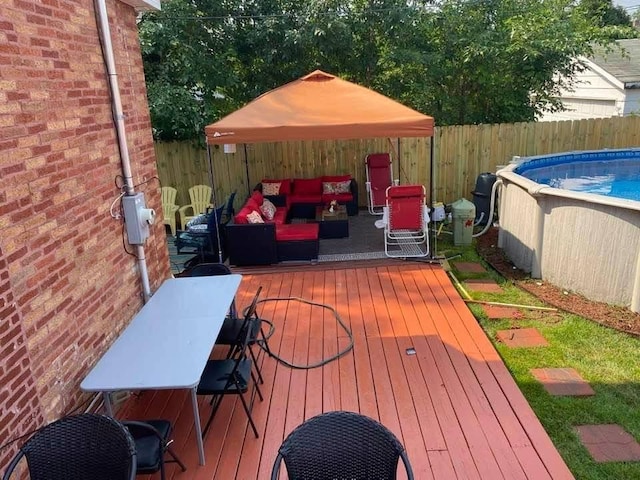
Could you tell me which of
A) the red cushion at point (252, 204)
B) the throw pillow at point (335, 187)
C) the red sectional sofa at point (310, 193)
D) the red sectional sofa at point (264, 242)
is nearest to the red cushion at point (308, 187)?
the red sectional sofa at point (310, 193)

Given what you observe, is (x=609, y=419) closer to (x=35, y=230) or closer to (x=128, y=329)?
(x=128, y=329)

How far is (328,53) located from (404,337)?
691 centimetres

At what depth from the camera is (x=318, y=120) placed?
6.53 meters

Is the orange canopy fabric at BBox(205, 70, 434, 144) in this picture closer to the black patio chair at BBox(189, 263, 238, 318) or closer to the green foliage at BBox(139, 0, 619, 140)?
the black patio chair at BBox(189, 263, 238, 318)

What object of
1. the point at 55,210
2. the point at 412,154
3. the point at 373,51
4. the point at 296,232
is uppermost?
the point at 373,51

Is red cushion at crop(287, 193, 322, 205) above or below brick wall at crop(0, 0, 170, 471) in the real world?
below

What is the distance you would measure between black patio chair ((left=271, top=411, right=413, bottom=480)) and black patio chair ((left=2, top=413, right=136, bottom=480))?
849mm

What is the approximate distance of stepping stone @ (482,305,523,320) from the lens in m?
5.34

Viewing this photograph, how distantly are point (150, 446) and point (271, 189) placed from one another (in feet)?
21.4

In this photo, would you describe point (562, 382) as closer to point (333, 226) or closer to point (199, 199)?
point (333, 226)

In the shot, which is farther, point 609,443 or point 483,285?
point 483,285

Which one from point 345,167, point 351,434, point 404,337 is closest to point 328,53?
point 345,167

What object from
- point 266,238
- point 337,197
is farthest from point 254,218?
point 337,197

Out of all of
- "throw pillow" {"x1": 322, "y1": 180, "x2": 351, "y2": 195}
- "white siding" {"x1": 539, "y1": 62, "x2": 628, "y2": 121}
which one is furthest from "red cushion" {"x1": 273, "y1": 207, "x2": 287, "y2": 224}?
"white siding" {"x1": 539, "y1": 62, "x2": 628, "y2": 121}
